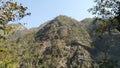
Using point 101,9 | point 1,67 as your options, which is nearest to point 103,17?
point 101,9

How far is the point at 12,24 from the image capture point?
66.8 feet

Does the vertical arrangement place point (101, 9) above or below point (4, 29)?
above

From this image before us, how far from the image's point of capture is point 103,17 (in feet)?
103

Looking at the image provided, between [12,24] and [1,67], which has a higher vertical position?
[12,24]

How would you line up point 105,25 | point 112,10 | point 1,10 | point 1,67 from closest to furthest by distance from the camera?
point 1,10, point 112,10, point 105,25, point 1,67

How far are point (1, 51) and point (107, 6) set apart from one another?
524 inches

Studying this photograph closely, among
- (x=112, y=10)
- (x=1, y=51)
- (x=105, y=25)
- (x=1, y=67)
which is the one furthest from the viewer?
(x=1, y=67)

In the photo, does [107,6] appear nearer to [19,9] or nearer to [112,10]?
[112,10]

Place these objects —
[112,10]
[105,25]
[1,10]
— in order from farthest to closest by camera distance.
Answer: [105,25] < [112,10] < [1,10]

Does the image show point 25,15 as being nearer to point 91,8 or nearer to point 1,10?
point 1,10

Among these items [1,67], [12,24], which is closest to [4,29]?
[12,24]

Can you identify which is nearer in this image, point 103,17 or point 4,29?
point 4,29

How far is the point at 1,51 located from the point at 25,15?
307 cm

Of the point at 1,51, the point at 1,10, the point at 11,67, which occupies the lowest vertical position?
the point at 11,67
